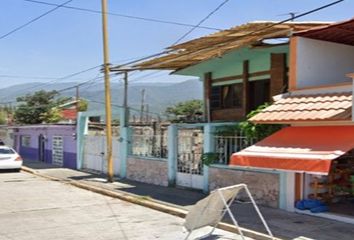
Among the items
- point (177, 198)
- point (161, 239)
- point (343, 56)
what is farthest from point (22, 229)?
point (343, 56)

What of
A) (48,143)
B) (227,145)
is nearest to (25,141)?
(48,143)

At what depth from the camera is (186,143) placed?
17.6 m

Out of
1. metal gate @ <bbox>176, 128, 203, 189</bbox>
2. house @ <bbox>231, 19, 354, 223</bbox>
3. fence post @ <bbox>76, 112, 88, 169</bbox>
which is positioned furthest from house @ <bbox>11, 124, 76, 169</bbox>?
house @ <bbox>231, 19, 354, 223</bbox>

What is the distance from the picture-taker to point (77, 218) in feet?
41.0

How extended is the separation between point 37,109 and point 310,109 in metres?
47.5

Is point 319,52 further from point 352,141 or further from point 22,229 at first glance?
point 22,229

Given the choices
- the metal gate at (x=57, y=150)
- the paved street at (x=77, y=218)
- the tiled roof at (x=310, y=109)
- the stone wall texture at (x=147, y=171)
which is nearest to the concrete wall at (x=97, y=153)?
the stone wall texture at (x=147, y=171)

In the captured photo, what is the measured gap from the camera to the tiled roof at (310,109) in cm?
1062

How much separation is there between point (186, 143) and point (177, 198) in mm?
2822

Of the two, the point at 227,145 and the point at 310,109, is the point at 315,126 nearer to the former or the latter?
the point at 310,109

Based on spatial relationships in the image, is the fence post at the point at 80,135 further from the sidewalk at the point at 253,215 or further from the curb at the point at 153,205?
the sidewalk at the point at 253,215

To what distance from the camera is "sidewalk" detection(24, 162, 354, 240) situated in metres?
10.2

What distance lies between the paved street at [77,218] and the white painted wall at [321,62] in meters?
4.67

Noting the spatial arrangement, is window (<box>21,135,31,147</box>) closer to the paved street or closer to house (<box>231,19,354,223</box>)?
the paved street
